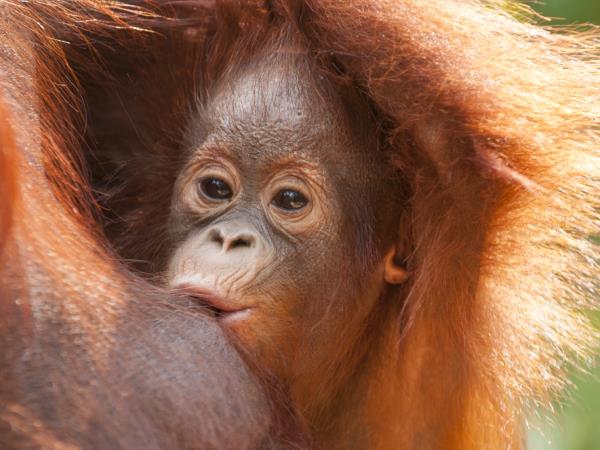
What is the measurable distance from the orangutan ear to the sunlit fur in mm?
45

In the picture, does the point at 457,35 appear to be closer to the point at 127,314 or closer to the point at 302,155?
the point at 302,155

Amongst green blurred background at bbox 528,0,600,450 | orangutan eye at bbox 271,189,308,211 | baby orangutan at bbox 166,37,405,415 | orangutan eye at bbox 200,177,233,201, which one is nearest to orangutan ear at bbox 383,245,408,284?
baby orangutan at bbox 166,37,405,415

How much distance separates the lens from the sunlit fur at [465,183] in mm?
2750

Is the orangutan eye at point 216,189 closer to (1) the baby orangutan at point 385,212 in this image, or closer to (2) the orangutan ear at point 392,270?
(1) the baby orangutan at point 385,212

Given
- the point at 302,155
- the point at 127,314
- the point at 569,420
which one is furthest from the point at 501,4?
the point at 569,420

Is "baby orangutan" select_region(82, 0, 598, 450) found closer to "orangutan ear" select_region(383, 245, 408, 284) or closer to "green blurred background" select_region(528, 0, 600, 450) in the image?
"orangutan ear" select_region(383, 245, 408, 284)

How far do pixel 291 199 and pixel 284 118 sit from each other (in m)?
0.23

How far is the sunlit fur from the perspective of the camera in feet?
9.02

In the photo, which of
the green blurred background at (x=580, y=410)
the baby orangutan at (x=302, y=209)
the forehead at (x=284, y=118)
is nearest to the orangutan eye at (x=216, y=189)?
the baby orangutan at (x=302, y=209)

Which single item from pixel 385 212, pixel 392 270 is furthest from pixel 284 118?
pixel 392 270

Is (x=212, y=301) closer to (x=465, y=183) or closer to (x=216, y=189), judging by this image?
(x=216, y=189)

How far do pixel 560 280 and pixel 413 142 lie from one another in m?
0.67

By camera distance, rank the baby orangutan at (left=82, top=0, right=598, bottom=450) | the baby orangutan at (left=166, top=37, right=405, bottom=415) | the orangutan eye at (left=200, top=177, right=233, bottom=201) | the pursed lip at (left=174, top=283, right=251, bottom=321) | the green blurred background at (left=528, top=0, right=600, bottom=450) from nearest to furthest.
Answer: the pursed lip at (left=174, top=283, right=251, bottom=321)
the baby orangutan at (left=82, top=0, right=598, bottom=450)
the baby orangutan at (left=166, top=37, right=405, bottom=415)
the orangutan eye at (left=200, top=177, right=233, bottom=201)
the green blurred background at (left=528, top=0, right=600, bottom=450)

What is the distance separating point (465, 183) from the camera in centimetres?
277
